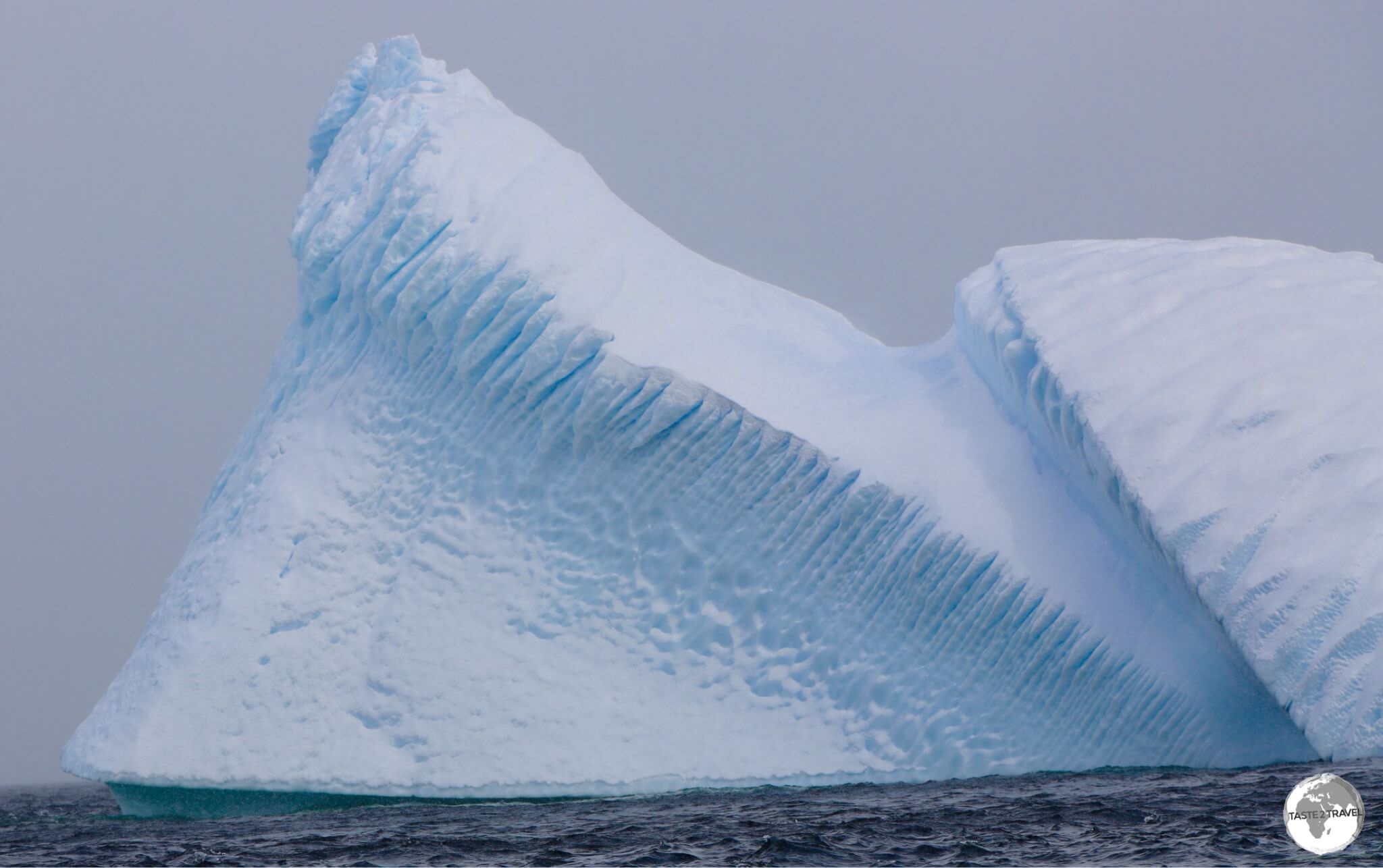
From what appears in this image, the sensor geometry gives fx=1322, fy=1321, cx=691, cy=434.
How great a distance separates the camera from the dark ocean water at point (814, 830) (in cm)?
408

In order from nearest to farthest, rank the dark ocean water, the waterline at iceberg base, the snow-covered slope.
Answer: the dark ocean water
the snow-covered slope
the waterline at iceberg base

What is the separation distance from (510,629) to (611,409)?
1231 mm

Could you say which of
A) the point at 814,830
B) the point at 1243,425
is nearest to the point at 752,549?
the point at 814,830

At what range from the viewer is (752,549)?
6699mm

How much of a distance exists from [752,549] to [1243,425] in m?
2.40

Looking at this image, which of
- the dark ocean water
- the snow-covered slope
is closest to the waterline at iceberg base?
the snow-covered slope

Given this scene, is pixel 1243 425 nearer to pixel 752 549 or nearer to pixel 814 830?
pixel 752 549

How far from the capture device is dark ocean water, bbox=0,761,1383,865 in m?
4.08

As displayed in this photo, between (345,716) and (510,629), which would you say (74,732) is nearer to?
(345,716)

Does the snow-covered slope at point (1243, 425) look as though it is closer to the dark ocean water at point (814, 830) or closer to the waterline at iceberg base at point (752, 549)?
the waterline at iceberg base at point (752, 549)

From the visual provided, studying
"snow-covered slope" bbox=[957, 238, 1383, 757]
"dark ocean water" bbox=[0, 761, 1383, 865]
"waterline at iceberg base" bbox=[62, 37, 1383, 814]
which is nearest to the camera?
"dark ocean water" bbox=[0, 761, 1383, 865]

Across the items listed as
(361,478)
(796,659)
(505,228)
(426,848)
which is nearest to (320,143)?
(505,228)

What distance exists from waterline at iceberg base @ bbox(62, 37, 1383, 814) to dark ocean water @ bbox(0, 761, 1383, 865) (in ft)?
0.94

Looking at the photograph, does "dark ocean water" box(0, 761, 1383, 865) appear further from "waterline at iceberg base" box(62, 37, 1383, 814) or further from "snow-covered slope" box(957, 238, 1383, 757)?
"snow-covered slope" box(957, 238, 1383, 757)
